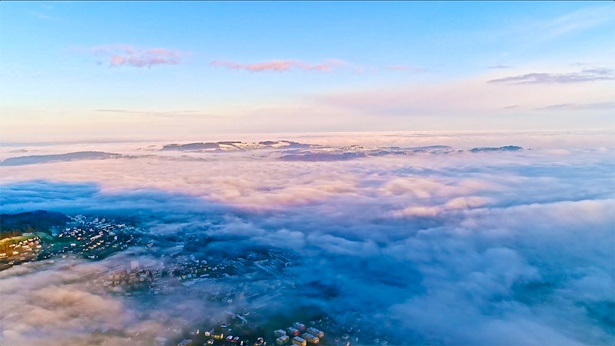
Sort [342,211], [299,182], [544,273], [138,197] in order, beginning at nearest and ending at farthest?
1. [544,273]
2. [342,211]
3. [138,197]
4. [299,182]

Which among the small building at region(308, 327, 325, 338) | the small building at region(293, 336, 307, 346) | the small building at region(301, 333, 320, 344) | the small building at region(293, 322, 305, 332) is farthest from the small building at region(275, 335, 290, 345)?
the small building at region(308, 327, 325, 338)

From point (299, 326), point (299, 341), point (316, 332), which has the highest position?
point (299, 341)

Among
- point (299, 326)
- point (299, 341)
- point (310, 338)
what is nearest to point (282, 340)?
point (299, 341)

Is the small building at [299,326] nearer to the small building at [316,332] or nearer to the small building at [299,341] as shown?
Result: the small building at [316,332]

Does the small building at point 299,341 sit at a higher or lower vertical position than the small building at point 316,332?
higher

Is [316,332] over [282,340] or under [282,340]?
under

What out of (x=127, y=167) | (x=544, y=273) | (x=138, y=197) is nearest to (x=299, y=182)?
(x=138, y=197)

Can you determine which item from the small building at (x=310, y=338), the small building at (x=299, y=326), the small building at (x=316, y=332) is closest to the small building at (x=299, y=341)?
the small building at (x=310, y=338)

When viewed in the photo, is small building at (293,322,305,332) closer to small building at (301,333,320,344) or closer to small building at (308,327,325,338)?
small building at (308,327,325,338)

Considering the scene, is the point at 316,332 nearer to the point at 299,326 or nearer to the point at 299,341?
the point at 299,326

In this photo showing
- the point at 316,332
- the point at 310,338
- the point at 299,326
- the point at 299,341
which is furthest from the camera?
the point at 299,326

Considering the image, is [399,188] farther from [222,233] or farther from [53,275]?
[53,275]
